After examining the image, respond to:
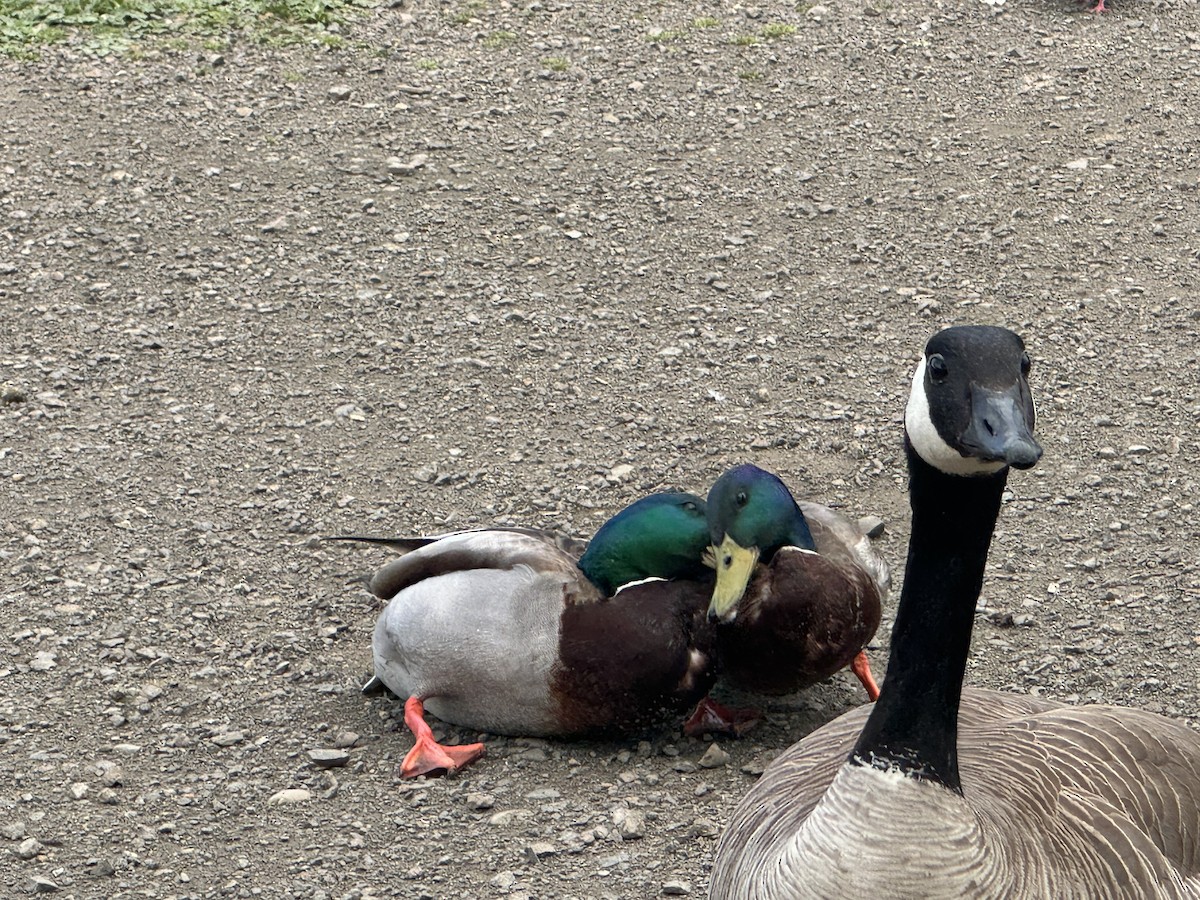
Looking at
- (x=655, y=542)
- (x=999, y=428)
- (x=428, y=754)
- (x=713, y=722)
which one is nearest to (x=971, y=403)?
(x=999, y=428)

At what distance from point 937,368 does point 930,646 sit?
0.65m

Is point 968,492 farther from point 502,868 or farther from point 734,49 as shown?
point 734,49

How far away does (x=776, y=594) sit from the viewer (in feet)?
14.6

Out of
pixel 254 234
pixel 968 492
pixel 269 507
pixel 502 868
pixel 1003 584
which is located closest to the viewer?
pixel 968 492

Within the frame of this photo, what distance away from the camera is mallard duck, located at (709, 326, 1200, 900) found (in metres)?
2.90

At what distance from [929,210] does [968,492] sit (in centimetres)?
511

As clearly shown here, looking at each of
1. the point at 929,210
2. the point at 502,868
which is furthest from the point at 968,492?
the point at 929,210

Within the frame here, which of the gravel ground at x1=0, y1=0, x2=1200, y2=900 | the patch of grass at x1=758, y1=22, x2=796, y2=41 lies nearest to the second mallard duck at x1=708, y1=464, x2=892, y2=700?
the gravel ground at x1=0, y1=0, x2=1200, y2=900

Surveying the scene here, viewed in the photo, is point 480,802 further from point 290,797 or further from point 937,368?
point 937,368

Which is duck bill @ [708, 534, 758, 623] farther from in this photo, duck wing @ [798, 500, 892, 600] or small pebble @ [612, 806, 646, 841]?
small pebble @ [612, 806, 646, 841]

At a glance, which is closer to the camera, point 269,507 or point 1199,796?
point 1199,796

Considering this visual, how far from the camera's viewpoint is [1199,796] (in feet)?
11.2

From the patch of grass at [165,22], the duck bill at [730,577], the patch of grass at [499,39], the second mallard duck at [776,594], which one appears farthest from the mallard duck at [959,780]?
the patch of grass at [165,22]

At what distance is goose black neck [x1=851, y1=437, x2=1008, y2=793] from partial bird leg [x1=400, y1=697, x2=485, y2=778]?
1679 mm
